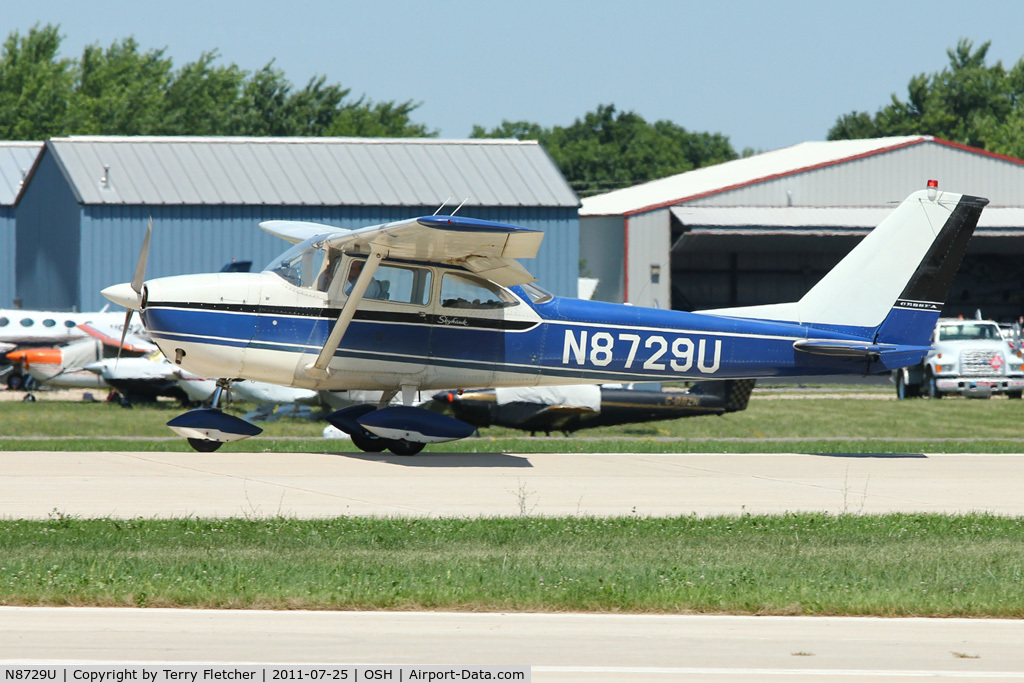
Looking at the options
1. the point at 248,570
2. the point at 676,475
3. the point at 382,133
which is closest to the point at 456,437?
the point at 676,475

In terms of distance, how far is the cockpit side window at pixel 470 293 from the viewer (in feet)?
45.6

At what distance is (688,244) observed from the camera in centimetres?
4944

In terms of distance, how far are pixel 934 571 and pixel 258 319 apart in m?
8.14

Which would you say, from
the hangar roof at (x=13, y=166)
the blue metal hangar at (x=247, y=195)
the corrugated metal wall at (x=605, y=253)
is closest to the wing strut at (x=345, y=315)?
the blue metal hangar at (x=247, y=195)

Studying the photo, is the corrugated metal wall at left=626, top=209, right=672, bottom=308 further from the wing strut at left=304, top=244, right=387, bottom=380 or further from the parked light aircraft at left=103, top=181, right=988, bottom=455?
the wing strut at left=304, top=244, right=387, bottom=380

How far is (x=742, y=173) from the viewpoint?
4838 centimetres

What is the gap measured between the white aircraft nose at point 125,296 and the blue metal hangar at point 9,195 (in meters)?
32.9

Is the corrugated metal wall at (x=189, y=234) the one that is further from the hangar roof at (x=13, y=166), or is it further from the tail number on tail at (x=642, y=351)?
the tail number on tail at (x=642, y=351)

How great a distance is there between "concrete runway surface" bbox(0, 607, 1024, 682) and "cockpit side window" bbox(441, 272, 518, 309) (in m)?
7.66

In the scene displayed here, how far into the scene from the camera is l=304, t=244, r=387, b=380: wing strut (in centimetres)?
1316

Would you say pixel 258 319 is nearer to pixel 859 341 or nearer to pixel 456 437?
pixel 456 437

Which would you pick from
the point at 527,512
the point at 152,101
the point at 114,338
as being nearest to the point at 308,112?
the point at 152,101

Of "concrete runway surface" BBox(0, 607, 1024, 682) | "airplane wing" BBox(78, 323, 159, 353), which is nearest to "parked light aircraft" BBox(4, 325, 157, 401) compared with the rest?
"airplane wing" BBox(78, 323, 159, 353)

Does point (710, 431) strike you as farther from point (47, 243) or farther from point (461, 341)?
point (47, 243)
